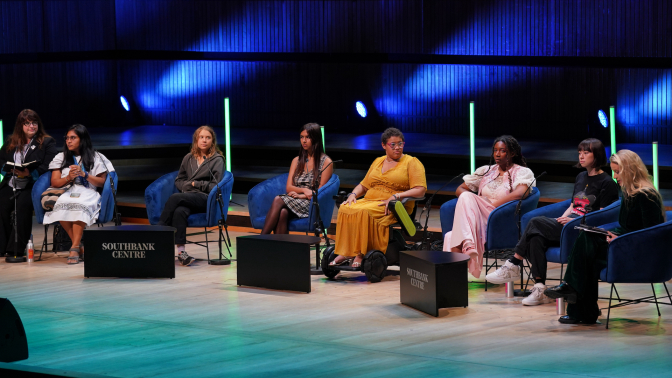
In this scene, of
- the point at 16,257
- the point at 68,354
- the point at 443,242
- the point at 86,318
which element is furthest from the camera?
the point at 16,257

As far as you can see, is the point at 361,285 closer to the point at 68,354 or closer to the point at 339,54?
the point at 68,354

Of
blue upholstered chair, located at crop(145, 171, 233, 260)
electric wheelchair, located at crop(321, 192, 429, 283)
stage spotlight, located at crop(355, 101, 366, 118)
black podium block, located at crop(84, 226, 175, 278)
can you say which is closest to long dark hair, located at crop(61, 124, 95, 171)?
blue upholstered chair, located at crop(145, 171, 233, 260)

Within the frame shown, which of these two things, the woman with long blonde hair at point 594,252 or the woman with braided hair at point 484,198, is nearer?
the woman with long blonde hair at point 594,252

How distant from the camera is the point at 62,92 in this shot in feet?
42.2

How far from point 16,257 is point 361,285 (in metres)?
2.82

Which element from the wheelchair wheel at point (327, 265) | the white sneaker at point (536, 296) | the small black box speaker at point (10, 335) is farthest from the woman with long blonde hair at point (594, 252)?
the small black box speaker at point (10, 335)

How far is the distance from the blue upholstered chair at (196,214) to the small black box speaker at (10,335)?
11.3 ft

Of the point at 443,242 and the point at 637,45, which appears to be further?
the point at 637,45

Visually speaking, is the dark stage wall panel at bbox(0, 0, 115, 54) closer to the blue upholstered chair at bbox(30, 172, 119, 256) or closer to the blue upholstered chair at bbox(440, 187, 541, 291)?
the blue upholstered chair at bbox(30, 172, 119, 256)

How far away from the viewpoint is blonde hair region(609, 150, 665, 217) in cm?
547

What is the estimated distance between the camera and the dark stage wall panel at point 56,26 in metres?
12.4

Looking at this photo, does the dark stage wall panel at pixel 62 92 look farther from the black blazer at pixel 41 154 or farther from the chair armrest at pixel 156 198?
the chair armrest at pixel 156 198

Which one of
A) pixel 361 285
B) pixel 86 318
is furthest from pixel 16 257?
pixel 361 285

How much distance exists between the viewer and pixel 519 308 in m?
5.89
